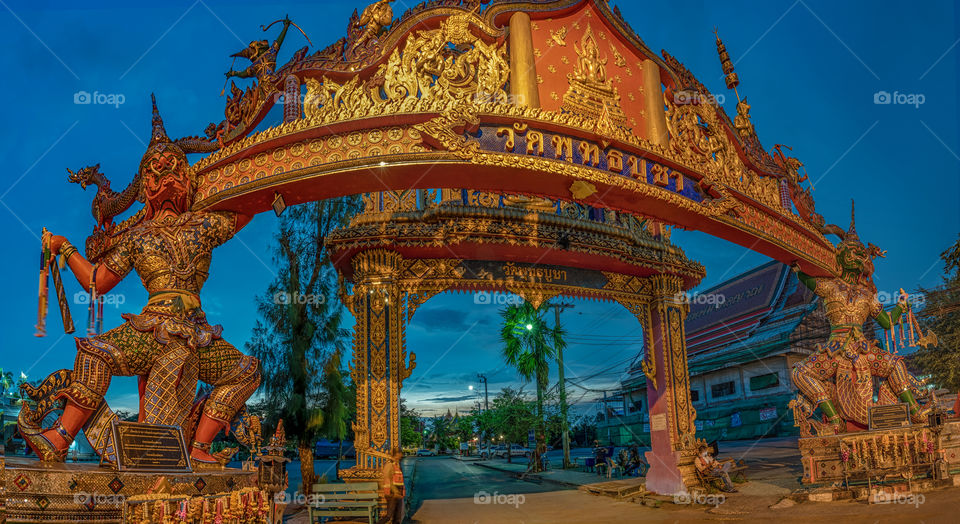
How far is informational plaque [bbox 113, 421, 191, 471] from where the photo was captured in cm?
418

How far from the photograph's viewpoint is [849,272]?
9.56 m

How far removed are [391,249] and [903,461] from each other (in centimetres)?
824

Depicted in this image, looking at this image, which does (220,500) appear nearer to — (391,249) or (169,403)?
(169,403)

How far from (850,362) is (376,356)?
7.26 meters

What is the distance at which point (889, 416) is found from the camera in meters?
8.84

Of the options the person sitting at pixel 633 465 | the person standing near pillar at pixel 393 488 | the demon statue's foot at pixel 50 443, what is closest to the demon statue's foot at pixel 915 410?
the person standing near pillar at pixel 393 488

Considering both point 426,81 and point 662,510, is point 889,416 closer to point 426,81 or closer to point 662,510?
point 662,510

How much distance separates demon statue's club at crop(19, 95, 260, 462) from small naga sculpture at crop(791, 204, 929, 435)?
26.2 ft

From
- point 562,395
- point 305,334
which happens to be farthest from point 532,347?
point 305,334

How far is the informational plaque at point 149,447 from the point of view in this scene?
418 cm

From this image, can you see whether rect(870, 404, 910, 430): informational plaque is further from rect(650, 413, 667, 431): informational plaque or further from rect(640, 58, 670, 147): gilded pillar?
rect(640, 58, 670, 147): gilded pillar

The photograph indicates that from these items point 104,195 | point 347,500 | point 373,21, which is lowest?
point 347,500

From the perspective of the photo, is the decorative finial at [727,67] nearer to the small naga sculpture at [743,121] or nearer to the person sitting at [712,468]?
the small naga sculpture at [743,121]

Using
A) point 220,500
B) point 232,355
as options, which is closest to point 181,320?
point 232,355
